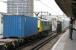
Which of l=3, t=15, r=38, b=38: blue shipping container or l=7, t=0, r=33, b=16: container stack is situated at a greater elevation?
l=7, t=0, r=33, b=16: container stack

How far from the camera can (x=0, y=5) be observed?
39.7 m

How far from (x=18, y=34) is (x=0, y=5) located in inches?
729

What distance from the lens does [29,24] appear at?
2528 centimetres

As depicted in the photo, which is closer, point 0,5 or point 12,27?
point 12,27

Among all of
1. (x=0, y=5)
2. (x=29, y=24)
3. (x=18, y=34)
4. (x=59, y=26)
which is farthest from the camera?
(x=59, y=26)

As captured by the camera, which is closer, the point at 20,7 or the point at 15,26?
the point at 15,26

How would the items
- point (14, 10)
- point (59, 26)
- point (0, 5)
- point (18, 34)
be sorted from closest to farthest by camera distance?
point (18, 34) < point (0, 5) < point (14, 10) < point (59, 26)

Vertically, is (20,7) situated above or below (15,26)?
above

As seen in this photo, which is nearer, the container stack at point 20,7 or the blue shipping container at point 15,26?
the blue shipping container at point 15,26

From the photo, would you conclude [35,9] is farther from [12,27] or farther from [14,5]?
[12,27]

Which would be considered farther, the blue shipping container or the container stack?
the container stack

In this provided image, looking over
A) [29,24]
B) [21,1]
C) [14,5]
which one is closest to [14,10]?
[14,5]

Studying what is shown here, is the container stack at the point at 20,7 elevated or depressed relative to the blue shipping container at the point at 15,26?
elevated

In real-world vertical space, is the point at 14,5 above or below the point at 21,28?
above
